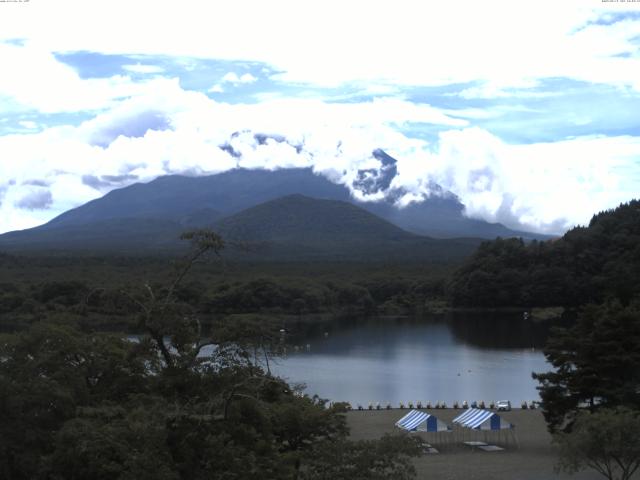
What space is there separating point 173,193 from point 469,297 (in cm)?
9175

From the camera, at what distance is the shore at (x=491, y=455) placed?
1582 cm

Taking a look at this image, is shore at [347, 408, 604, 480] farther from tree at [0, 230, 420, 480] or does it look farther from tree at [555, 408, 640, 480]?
tree at [0, 230, 420, 480]

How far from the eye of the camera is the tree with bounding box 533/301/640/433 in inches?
654

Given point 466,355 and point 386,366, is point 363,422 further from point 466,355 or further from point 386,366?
point 466,355

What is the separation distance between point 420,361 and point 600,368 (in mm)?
19127

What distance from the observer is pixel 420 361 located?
35750 millimetres

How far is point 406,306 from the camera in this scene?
61562 mm

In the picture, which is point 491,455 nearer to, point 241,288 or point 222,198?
point 241,288

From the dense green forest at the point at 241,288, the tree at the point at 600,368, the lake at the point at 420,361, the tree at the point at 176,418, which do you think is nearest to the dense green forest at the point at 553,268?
the dense green forest at the point at 241,288

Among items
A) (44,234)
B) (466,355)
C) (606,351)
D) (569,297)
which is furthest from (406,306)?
(44,234)

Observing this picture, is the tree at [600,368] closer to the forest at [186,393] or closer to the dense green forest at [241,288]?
the forest at [186,393]

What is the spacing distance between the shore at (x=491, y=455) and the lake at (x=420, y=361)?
3.32 meters

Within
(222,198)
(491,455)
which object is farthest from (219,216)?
(491,455)

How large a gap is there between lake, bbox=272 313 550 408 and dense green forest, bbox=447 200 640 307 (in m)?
7.90
